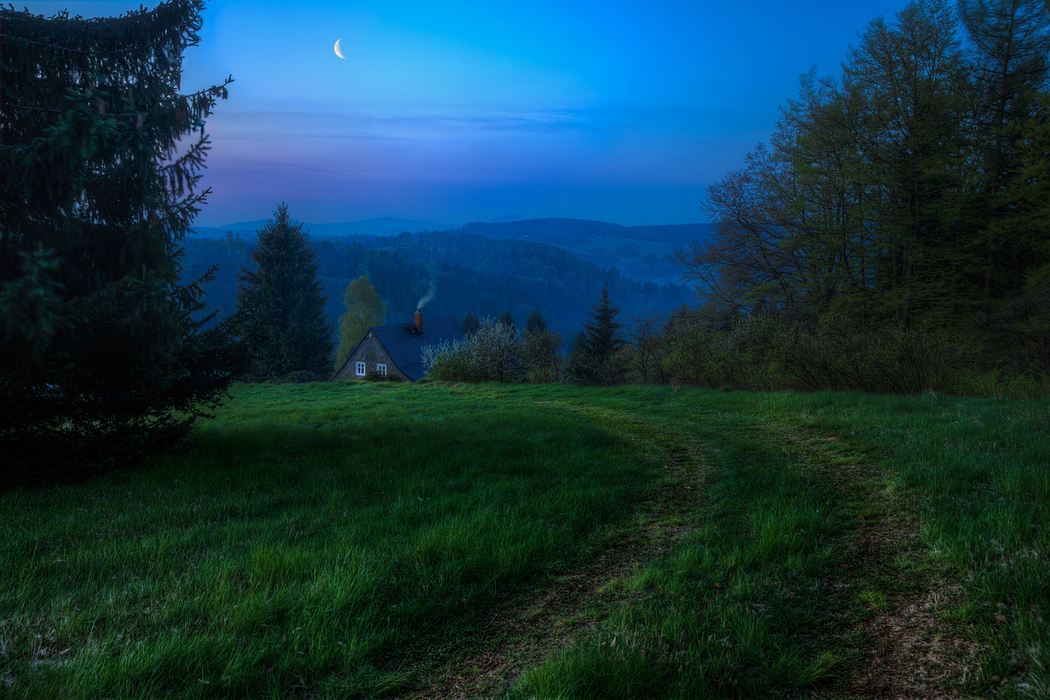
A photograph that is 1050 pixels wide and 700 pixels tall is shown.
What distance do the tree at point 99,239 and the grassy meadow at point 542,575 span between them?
89cm

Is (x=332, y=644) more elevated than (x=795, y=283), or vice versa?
(x=795, y=283)

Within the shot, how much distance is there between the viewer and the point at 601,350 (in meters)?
34.5

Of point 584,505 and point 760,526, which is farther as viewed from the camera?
point 584,505

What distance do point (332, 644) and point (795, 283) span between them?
22965mm

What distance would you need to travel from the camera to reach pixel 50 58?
6766 millimetres

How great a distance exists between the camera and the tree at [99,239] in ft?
19.1

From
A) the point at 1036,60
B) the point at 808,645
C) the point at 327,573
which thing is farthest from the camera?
the point at 1036,60

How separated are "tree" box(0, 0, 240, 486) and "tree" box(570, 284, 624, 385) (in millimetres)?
20248

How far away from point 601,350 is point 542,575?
30957mm

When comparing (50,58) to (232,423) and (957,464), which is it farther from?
(957,464)

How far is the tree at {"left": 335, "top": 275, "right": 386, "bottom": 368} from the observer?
A: 5697 cm

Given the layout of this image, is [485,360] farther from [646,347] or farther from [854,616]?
[854,616]

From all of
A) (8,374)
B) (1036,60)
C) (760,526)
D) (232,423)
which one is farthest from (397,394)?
(1036,60)

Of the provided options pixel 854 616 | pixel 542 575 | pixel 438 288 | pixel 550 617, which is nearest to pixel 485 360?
pixel 542 575
